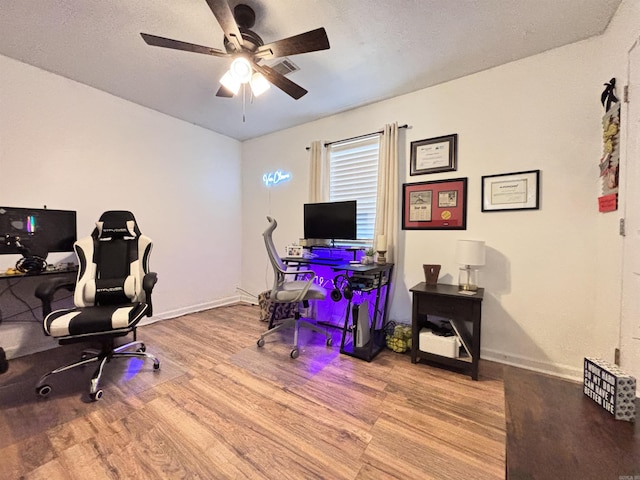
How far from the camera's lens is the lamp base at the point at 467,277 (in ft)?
7.41

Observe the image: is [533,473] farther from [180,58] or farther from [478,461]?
[180,58]

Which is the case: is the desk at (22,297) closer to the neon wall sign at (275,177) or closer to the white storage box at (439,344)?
the neon wall sign at (275,177)

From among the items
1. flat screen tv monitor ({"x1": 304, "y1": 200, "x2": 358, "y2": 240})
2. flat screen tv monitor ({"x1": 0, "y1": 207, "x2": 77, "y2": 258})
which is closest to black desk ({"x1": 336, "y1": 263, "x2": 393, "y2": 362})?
flat screen tv monitor ({"x1": 304, "y1": 200, "x2": 358, "y2": 240})

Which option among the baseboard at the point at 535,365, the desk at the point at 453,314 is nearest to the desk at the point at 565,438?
the desk at the point at 453,314

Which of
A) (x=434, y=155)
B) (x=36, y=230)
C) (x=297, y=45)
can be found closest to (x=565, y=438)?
(x=297, y=45)

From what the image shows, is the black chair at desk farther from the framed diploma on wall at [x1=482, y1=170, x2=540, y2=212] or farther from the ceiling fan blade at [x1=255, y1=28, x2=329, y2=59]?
the framed diploma on wall at [x1=482, y1=170, x2=540, y2=212]

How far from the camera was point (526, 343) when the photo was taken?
2168 millimetres

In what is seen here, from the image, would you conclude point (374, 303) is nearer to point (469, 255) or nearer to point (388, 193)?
point (469, 255)

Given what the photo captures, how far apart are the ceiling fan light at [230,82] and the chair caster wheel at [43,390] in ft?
8.10

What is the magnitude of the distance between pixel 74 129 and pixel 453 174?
12.5ft

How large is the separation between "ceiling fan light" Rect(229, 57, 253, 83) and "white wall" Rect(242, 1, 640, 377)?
1.69 meters

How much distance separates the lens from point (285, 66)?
7.43 ft

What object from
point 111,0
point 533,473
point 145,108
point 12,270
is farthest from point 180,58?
point 533,473

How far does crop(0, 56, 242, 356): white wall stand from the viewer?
231 cm
